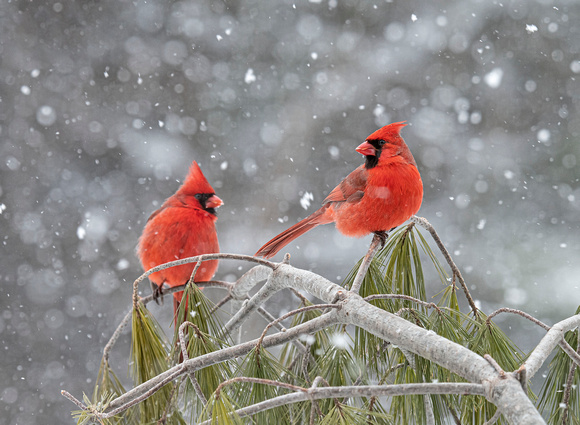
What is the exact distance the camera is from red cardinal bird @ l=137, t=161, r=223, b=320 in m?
1.55

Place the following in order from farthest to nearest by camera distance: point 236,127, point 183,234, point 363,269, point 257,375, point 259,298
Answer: point 236,127 < point 183,234 < point 259,298 < point 363,269 < point 257,375

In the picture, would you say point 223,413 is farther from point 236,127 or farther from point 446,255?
point 236,127

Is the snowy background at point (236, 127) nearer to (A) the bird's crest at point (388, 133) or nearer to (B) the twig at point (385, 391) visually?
(A) the bird's crest at point (388, 133)

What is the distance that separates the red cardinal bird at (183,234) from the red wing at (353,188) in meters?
0.38

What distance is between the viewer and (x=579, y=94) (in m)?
3.02

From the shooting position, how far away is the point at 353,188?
1.37m

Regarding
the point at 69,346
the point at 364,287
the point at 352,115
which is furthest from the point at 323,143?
the point at 364,287

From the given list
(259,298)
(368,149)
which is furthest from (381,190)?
(259,298)

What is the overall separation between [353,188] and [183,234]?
48 cm

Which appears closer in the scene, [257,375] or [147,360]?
[257,375]

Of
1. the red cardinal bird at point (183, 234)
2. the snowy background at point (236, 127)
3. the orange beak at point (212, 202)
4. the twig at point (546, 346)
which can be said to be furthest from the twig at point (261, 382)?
the snowy background at point (236, 127)

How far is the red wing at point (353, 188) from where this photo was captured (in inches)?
53.0

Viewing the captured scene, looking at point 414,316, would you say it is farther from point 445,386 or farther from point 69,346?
point 69,346

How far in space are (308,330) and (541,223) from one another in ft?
8.12
